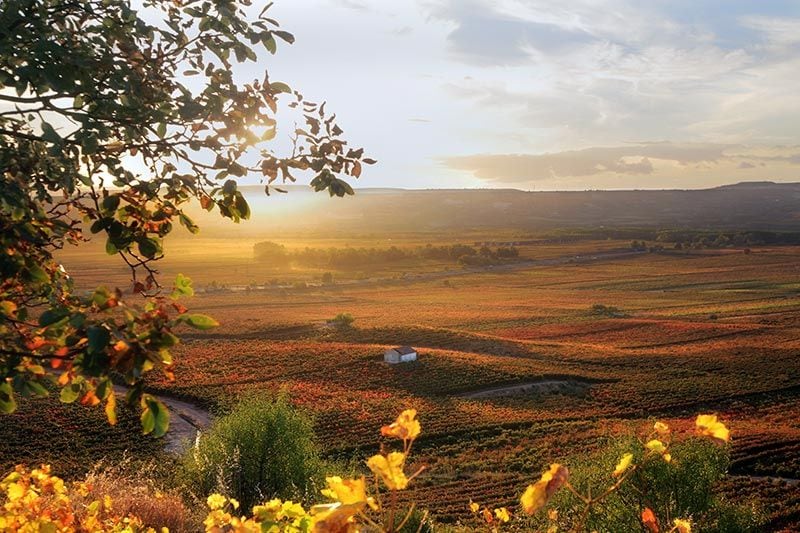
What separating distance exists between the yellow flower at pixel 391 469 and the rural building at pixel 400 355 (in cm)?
6596

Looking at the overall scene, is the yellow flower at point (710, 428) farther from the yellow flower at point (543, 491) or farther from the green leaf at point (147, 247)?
the green leaf at point (147, 247)

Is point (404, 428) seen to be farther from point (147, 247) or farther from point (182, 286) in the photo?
point (147, 247)

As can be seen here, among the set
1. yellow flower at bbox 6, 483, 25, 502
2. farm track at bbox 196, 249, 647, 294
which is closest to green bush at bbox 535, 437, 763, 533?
yellow flower at bbox 6, 483, 25, 502

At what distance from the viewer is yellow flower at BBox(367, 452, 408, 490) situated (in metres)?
1.86

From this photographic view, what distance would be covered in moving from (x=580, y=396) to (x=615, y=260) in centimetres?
12917

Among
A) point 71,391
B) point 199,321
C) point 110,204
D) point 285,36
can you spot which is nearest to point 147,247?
point 110,204

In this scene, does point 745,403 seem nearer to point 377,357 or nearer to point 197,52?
point 377,357

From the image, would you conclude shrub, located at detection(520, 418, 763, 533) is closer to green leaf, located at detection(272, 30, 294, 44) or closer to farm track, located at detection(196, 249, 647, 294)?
green leaf, located at detection(272, 30, 294, 44)

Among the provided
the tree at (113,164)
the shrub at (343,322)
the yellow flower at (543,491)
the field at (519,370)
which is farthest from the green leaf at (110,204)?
the shrub at (343,322)

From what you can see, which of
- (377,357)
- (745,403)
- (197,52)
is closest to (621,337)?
(745,403)

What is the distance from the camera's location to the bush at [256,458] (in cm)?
2706

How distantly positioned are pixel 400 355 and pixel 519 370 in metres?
13.0

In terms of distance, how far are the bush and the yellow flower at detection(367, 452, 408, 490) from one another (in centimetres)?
2635

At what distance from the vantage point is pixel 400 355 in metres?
67.3
